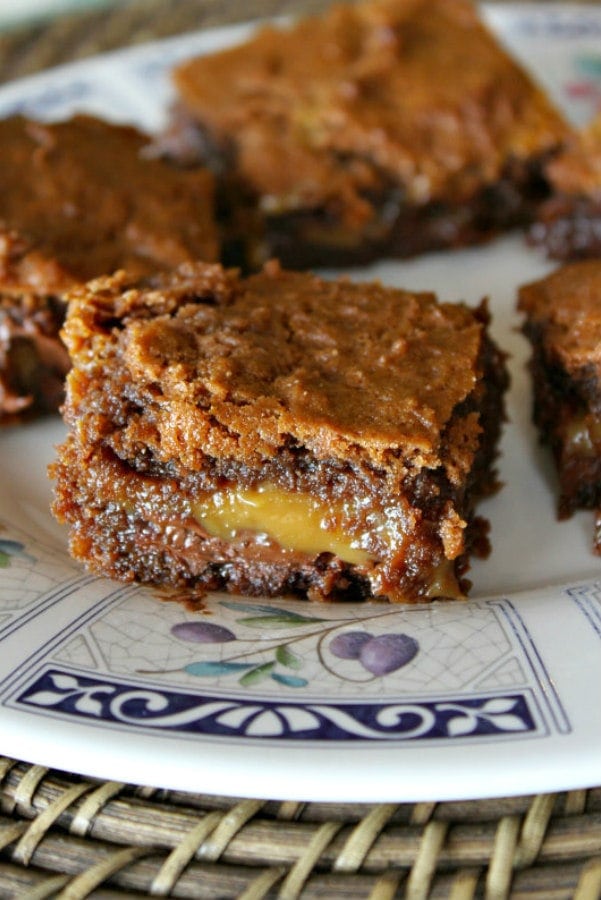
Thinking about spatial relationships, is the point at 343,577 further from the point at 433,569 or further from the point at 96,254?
the point at 96,254

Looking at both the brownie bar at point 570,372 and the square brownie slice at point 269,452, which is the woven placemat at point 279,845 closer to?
the square brownie slice at point 269,452

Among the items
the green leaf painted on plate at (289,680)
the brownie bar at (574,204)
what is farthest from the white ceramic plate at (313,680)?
the brownie bar at (574,204)

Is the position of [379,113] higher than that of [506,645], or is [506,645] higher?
[379,113]

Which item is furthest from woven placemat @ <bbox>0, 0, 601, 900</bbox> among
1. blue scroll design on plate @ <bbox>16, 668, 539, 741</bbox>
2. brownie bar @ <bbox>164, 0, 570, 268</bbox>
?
brownie bar @ <bbox>164, 0, 570, 268</bbox>

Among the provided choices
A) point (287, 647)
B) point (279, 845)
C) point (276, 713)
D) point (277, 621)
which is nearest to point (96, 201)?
point (277, 621)

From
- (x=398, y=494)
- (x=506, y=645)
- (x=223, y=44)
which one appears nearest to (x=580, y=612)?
(x=506, y=645)

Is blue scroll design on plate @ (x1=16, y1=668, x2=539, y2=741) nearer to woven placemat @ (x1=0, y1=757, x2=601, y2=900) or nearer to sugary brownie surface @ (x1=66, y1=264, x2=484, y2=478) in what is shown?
woven placemat @ (x1=0, y1=757, x2=601, y2=900)
